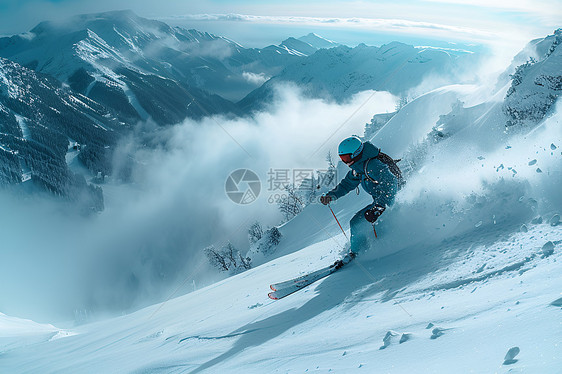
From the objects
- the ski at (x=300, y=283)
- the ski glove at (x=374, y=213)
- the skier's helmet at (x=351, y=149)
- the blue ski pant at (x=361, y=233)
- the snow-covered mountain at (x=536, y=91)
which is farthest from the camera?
the snow-covered mountain at (x=536, y=91)

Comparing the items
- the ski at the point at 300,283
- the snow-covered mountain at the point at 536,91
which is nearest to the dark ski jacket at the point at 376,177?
the ski at the point at 300,283

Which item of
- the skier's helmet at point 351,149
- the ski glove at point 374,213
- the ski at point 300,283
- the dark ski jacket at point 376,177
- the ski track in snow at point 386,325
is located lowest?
the ski at point 300,283

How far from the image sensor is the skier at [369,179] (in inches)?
220

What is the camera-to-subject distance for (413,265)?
183 inches

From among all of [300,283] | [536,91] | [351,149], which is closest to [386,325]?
[300,283]

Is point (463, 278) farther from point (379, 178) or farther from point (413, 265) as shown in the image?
point (379, 178)

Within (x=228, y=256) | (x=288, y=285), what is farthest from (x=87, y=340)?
(x=228, y=256)

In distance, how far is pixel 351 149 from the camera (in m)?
5.73

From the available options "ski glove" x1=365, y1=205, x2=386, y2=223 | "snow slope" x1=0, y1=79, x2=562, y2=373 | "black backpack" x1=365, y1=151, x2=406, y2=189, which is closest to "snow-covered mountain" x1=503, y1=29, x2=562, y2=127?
"snow slope" x1=0, y1=79, x2=562, y2=373

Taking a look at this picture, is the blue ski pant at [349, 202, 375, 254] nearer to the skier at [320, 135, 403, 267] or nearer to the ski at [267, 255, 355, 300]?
the skier at [320, 135, 403, 267]

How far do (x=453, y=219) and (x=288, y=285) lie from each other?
126 inches

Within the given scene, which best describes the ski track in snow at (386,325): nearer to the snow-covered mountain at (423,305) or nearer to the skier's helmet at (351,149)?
the snow-covered mountain at (423,305)

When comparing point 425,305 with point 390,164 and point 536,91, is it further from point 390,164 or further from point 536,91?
point 536,91

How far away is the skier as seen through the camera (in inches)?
220
